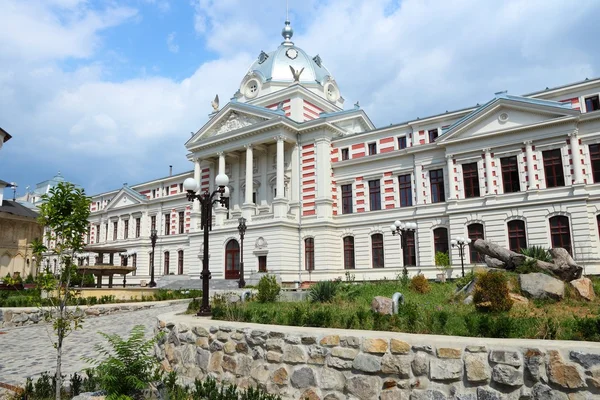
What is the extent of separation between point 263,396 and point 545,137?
26.2m

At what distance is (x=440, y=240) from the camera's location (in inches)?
1206

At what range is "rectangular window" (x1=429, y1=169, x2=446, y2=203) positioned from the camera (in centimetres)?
3109

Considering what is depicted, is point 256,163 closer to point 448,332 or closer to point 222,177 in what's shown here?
point 222,177

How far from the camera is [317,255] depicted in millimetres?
34406

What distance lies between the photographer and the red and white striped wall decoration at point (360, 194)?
3462cm

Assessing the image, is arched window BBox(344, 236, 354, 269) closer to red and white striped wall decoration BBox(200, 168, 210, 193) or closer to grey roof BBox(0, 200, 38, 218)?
red and white striped wall decoration BBox(200, 168, 210, 193)

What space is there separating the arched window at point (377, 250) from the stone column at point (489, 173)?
28.1ft

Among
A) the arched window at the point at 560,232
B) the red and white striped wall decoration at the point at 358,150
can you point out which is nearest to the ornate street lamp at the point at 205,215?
the arched window at the point at 560,232

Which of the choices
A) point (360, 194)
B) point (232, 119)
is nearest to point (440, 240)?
point (360, 194)

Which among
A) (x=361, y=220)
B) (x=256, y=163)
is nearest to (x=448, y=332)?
(x=361, y=220)

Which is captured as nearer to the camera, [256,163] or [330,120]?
[330,120]

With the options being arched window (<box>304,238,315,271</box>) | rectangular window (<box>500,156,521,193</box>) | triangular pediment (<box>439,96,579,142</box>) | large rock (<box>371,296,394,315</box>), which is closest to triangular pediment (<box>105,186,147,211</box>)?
arched window (<box>304,238,315,271</box>)

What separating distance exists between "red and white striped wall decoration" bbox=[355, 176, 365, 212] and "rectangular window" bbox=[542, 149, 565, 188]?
1267cm

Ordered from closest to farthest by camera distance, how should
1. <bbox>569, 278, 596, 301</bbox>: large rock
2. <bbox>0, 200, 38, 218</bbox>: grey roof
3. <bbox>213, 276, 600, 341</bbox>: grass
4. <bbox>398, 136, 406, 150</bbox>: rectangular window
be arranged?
<bbox>213, 276, 600, 341</bbox>: grass < <bbox>569, 278, 596, 301</bbox>: large rock < <bbox>398, 136, 406, 150</bbox>: rectangular window < <bbox>0, 200, 38, 218</bbox>: grey roof
